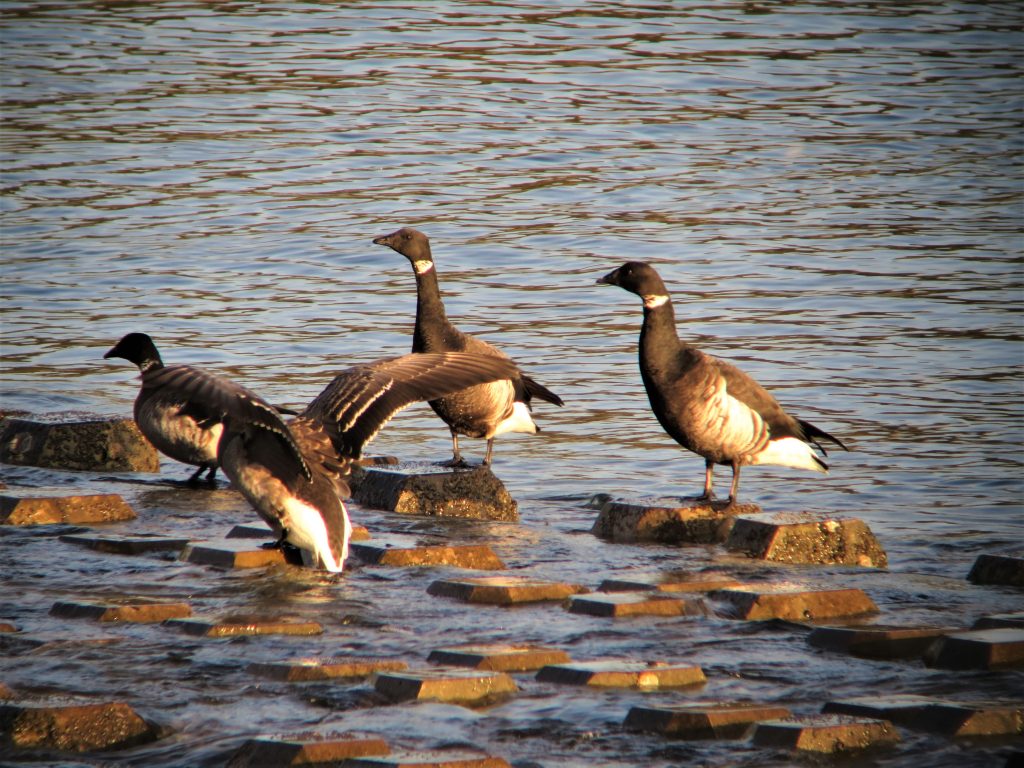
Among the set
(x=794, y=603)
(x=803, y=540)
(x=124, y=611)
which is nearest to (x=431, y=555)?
(x=124, y=611)

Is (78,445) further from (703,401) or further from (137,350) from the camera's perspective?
(703,401)

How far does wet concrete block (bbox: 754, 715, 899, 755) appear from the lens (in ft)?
13.8

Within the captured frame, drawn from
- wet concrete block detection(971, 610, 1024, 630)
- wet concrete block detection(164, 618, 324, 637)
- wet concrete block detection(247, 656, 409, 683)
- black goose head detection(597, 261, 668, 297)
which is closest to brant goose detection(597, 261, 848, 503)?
black goose head detection(597, 261, 668, 297)

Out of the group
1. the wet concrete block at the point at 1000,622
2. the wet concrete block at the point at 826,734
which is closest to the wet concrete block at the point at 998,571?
the wet concrete block at the point at 1000,622

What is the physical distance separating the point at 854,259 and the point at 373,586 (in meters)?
13.3

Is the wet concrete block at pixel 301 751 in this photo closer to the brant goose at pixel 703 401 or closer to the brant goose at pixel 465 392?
the brant goose at pixel 703 401

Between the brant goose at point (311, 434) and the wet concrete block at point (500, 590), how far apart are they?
2.41ft

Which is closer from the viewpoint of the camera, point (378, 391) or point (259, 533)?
point (378, 391)

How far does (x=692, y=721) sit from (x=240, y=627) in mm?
1881

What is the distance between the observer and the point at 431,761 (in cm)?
389

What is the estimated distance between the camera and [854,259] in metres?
18.5

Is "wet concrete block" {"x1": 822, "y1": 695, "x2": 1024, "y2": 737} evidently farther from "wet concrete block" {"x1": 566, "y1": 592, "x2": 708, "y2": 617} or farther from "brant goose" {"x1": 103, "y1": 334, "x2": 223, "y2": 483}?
"brant goose" {"x1": 103, "y1": 334, "x2": 223, "y2": 483}

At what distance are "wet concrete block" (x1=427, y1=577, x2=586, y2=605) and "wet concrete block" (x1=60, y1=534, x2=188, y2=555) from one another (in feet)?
4.80

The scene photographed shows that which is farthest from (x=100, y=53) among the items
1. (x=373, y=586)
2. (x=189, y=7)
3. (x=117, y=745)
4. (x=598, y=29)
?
(x=117, y=745)
